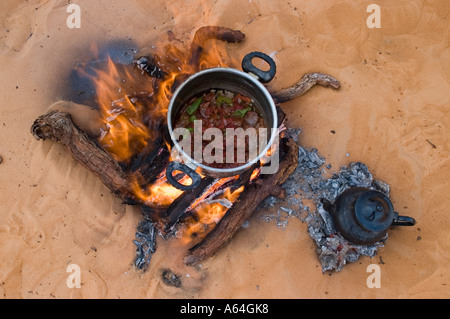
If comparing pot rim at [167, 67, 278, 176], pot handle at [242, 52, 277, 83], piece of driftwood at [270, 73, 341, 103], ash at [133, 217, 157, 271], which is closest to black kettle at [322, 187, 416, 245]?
pot rim at [167, 67, 278, 176]

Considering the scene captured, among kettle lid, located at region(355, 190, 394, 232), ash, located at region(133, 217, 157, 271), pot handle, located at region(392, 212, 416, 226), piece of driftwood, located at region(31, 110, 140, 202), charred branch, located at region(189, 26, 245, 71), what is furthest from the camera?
charred branch, located at region(189, 26, 245, 71)

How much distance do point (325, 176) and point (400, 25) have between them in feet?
5.51

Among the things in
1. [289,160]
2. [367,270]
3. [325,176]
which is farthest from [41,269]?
[367,270]

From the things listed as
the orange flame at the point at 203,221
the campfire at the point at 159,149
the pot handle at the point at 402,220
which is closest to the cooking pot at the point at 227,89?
the campfire at the point at 159,149

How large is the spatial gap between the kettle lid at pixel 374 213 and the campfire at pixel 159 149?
62 centimetres

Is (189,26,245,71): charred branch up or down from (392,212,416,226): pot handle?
up

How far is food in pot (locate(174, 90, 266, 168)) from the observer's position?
286 centimetres

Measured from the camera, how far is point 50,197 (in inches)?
113

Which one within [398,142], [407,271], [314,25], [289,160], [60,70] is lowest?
[407,271]

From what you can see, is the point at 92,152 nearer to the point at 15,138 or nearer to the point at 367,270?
the point at 15,138

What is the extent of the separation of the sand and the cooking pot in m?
0.55

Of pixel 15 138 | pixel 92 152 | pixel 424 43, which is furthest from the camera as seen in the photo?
pixel 424 43

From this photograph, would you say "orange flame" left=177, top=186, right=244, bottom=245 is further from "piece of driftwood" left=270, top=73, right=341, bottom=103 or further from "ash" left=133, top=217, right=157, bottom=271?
"piece of driftwood" left=270, top=73, right=341, bottom=103

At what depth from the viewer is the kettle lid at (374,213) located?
242 cm
